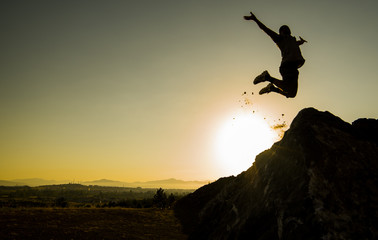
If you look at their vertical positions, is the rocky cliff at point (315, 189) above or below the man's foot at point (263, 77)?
below

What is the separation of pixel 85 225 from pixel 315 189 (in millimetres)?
15540

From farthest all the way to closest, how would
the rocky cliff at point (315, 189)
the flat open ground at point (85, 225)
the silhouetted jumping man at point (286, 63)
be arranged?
the flat open ground at point (85, 225) → the silhouetted jumping man at point (286, 63) → the rocky cliff at point (315, 189)

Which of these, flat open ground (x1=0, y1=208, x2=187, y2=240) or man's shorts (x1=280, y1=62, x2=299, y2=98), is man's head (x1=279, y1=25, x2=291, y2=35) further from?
flat open ground (x1=0, y1=208, x2=187, y2=240)

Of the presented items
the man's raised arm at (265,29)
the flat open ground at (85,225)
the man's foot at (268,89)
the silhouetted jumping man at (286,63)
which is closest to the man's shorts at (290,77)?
the silhouetted jumping man at (286,63)

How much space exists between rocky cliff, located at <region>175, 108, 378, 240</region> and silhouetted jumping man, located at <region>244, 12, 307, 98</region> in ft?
5.01

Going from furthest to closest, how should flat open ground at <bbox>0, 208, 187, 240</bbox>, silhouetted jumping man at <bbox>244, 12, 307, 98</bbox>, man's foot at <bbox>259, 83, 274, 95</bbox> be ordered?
flat open ground at <bbox>0, 208, 187, 240</bbox> < man's foot at <bbox>259, 83, 274, 95</bbox> < silhouetted jumping man at <bbox>244, 12, 307, 98</bbox>

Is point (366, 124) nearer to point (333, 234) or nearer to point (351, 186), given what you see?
point (351, 186)

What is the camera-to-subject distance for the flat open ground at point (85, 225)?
12.2m

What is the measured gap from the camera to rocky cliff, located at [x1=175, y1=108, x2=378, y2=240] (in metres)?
2.26

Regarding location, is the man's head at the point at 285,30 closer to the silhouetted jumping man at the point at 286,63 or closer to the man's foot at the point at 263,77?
the silhouetted jumping man at the point at 286,63

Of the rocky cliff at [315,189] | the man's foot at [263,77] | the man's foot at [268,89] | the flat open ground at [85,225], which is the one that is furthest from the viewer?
the flat open ground at [85,225]

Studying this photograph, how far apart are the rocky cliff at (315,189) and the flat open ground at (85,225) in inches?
440

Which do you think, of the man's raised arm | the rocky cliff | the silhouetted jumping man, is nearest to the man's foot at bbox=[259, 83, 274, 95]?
the silhouetted jumping man

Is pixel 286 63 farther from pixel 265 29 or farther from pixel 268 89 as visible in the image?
pixel 265 29
